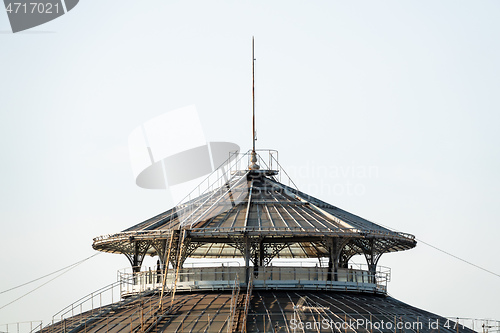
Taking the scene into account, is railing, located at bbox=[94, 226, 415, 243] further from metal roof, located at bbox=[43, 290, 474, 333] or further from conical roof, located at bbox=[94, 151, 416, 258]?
metal roof, located at bbox=[43, 290, 474, 333]

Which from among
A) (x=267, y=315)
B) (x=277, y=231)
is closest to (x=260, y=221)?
(x=277, y=231)

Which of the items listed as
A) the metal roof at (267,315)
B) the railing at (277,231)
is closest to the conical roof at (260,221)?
the railing at (277,231)

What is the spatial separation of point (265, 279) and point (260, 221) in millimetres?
5109

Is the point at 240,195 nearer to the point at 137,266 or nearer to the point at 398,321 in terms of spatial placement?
the point at 137,266

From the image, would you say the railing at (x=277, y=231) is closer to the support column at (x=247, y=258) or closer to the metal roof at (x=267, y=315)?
the support column at (x=247, y=258)

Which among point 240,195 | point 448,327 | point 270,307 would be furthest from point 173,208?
point 448,327

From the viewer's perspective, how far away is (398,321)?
85.1 meters

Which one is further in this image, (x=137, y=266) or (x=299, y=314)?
(x=137, y=266)

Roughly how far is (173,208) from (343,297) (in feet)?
62.7

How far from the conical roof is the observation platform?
104 inches

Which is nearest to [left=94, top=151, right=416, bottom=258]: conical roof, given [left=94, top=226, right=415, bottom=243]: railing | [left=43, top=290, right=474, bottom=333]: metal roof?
[left=94, top=226, right=415, bottom=243]: railing

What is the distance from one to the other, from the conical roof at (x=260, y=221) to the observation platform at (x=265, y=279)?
Result: 2.65 m

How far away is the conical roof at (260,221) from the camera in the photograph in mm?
91625

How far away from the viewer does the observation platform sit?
9044cm
